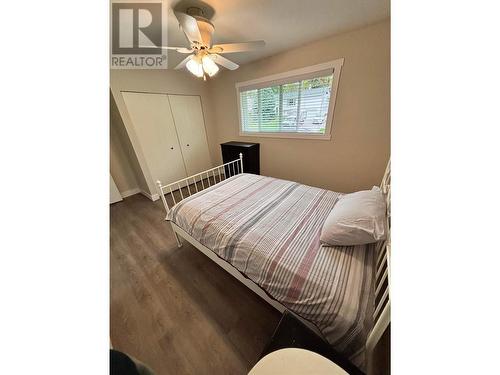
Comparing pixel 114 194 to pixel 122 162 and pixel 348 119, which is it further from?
pixel 348 119

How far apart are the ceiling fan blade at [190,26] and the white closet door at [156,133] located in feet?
5.68

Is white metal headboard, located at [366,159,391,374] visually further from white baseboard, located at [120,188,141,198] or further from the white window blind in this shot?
white baseboard, located at [120,188,141,198]

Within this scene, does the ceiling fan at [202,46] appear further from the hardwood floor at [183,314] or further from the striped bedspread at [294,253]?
the hardwood floor at [183,314]

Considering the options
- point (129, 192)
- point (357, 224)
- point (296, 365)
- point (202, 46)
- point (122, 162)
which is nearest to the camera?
point (296, 365)

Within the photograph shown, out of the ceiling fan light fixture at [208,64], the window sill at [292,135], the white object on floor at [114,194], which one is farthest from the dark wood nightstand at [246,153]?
the white object on floor at [114,194]

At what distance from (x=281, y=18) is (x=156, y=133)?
240 centimetres

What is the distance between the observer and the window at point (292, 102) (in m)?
2.12

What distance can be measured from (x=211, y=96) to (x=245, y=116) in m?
1.00

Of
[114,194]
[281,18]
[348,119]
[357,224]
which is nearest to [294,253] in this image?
[357,224]

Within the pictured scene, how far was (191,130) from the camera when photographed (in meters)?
3.28
